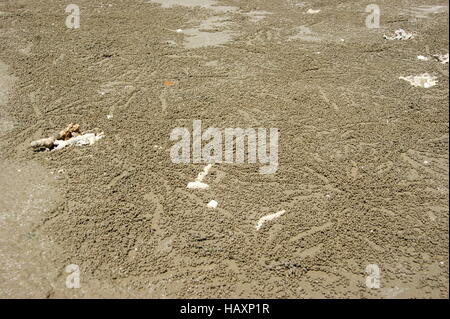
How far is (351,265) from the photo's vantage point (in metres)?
3.82

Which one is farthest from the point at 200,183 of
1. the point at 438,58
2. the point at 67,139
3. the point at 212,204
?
the point at 438,58

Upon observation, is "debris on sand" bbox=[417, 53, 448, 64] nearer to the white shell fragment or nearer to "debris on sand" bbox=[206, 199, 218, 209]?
"debris on sand" bbox=[206, 199, 218, 209]

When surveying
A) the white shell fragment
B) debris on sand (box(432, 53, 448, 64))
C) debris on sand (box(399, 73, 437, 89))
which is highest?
debris on sand (box(432, 53, 448, 64))

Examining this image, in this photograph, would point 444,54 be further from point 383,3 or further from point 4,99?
point 4,99

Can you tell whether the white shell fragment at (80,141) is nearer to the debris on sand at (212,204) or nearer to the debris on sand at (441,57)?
the debris on sand at (212,204)

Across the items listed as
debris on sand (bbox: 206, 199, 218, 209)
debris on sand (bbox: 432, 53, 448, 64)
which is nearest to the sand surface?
debris on sand (bbox: 206, 199, 218, 209)

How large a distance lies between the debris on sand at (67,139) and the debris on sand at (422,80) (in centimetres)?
548

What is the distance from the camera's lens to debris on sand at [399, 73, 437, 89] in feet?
21.9

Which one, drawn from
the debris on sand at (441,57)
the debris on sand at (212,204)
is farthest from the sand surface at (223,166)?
the debris on sand at (441,57)

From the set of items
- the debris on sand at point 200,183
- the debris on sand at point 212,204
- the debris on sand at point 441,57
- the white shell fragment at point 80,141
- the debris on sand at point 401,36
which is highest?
the debris on sand at point 401,36

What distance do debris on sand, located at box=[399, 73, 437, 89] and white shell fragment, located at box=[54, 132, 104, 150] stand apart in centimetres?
546

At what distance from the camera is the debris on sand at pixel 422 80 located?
667cm

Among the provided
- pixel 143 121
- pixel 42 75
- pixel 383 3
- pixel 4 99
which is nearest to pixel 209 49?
pixel 143 121

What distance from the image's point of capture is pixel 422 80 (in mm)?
6777
